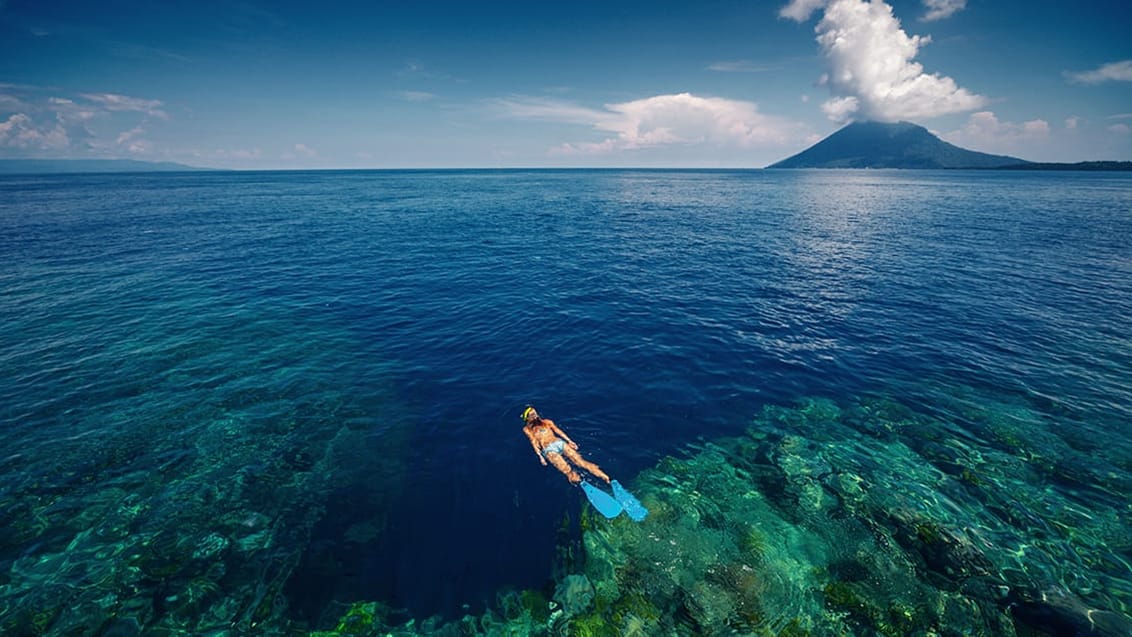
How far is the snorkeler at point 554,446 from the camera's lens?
17.8 m

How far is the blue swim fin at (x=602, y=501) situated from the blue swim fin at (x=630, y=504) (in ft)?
0.92

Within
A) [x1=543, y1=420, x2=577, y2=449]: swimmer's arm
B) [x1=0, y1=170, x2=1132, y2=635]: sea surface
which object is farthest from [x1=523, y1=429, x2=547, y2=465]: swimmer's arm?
[x1=543, y1=420, x2=577, y2=449]: swimmer's arm

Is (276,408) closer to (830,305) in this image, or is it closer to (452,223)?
(830,305)

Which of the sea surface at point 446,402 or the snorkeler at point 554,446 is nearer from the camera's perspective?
the sea surface at point 446,402

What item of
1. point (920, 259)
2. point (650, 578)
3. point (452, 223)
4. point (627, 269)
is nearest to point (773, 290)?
point (627, 269)

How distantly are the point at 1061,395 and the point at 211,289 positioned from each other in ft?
205

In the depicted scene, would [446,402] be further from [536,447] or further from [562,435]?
[562,435]

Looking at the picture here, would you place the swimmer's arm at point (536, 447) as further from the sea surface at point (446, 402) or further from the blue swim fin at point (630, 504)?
the blue swim fin at point (630, 504)

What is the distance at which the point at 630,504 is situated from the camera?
16.1m

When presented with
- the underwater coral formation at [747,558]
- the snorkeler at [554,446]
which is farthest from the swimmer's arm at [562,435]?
the underwater coral formation at [747,558]

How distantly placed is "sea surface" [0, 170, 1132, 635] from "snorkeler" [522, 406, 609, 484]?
57 centimetres

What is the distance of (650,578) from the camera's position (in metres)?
13.5

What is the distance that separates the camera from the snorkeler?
17.8m

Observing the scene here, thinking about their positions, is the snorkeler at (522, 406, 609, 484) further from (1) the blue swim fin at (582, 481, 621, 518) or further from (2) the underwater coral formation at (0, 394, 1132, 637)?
(2) the underwater coral formation at (0, 394, 1132, 637)
